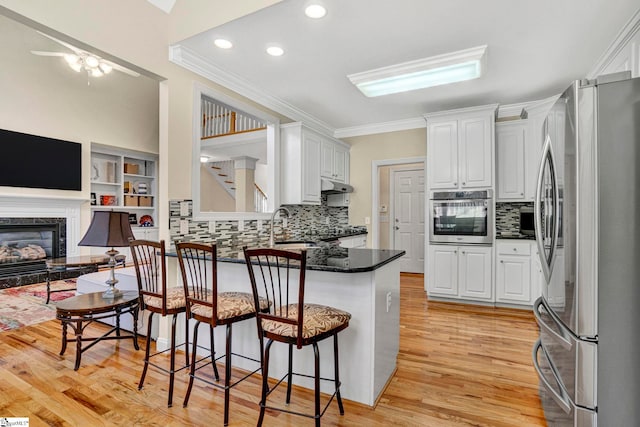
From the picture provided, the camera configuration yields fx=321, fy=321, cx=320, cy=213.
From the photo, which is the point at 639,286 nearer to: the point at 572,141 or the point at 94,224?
the point at 572,141

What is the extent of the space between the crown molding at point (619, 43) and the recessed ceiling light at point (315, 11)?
7.47 feet

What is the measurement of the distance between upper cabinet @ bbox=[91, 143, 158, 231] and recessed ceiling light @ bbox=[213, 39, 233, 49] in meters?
4.82

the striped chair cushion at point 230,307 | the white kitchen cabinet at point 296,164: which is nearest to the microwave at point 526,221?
the white kitchen cabinet at point 296,164

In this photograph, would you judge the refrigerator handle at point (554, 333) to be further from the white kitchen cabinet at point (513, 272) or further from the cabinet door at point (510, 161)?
the cabinet door at point (510, 161)

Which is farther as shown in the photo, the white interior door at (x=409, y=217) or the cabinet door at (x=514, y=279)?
the white interior door at (x=409, y=217)

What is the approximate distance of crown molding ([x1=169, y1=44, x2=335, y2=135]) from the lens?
2.90 meters

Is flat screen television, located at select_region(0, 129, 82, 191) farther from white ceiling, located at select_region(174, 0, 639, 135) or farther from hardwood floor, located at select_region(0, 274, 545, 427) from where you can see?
white ceiling, located at select_region(174, 0, 639, 135)

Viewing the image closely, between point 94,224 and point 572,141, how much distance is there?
3160mm

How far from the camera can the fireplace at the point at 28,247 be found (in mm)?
5164

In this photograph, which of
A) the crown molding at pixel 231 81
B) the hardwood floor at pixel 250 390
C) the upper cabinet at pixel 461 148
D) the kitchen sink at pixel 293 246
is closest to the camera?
the hardwood floor at pixel 250 390

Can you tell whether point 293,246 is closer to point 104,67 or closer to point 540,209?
point 540,209

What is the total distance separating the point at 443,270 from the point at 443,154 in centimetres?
159

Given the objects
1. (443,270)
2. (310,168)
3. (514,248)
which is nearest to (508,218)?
(514,248)

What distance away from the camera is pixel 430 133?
449 centimetres
